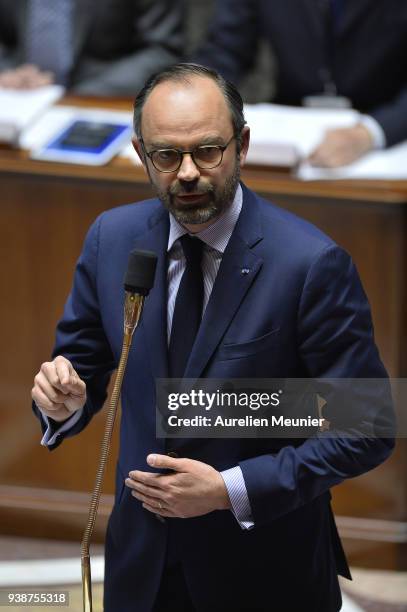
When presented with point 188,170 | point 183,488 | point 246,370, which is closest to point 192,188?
point 188,170

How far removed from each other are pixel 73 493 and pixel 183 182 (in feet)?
4.78

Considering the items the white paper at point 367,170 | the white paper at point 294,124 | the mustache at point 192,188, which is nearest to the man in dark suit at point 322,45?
the white paper at point 294,124

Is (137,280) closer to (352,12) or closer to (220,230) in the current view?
(220,230)

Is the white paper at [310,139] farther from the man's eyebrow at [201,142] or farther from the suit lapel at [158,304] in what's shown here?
the man's eyebrow at [201,142]

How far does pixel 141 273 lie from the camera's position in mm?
1204

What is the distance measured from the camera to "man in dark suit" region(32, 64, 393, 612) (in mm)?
1266

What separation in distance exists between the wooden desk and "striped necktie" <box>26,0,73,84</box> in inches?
30.9

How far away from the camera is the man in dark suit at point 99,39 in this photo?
3016mm

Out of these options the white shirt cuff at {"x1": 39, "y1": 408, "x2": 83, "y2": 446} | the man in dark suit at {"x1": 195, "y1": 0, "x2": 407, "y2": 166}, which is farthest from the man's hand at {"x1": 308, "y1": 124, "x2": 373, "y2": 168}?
the white shirt cuff at {"x1": 39, "y1": 408, "x2": 83, "y2": 446}

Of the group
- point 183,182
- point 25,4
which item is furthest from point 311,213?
point 25,4

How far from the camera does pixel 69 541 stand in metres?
2.61

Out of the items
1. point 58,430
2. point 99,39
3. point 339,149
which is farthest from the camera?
point 99,39

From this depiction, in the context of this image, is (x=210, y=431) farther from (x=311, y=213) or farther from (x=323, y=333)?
(x=311, y=213)

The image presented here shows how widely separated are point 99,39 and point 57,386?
1.96 meters
